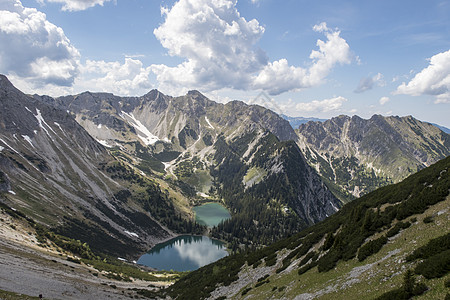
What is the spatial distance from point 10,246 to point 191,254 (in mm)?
126155

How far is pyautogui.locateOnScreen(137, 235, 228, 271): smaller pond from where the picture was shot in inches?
6097

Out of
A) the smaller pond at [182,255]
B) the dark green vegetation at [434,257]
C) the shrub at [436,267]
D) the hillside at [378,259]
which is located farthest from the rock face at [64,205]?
the shrub at [436,267]

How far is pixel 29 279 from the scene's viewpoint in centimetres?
4709

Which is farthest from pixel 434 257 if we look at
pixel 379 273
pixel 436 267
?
pixel 379 273

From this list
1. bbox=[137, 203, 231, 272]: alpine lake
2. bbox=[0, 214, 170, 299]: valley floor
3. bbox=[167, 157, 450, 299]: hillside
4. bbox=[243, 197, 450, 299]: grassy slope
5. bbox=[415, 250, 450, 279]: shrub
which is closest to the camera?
bbox=[415, 250, 450, 279]: shrub

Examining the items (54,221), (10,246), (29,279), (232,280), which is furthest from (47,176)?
(232,280)

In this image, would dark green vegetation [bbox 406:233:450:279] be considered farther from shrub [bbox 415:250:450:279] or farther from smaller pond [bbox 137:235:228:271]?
smaller pond [bbox 137:235:228:271]

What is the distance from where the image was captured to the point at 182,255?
172875 millimetres

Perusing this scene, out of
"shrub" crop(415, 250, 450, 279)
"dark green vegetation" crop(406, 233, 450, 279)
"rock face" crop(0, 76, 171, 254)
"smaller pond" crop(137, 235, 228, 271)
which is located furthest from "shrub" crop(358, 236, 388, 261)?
"rock face" crop(0, 76, 171, 254)

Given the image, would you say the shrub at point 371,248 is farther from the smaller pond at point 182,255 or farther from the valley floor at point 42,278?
the smaller pond at point 182,255

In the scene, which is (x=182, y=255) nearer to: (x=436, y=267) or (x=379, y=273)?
(x=379, y=273)

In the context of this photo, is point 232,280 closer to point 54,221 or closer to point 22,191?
point 54,221

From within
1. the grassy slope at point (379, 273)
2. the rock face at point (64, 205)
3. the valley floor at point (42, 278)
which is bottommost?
the grassy slope at point (379, 273)

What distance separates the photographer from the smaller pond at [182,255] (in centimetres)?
15488
